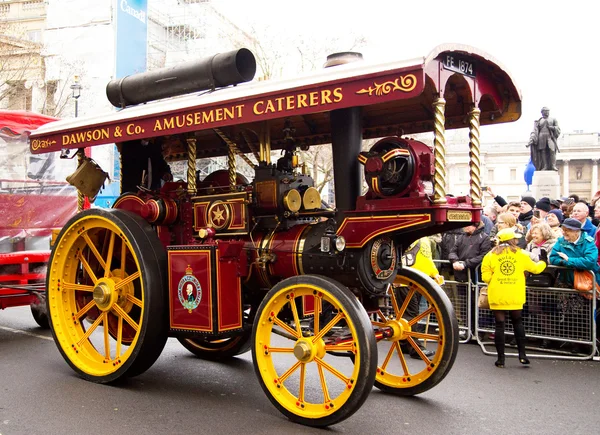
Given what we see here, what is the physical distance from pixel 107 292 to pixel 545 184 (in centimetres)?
1564

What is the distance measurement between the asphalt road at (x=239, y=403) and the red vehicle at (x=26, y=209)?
45.9 inches

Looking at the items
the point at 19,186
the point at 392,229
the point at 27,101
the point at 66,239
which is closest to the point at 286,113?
the point at 392,229

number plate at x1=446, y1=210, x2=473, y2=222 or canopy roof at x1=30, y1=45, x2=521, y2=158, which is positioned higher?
canopy roof at x1=30, y1=45, x2=521, y2=158

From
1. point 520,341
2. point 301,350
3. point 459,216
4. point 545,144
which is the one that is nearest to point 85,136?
point 301,350

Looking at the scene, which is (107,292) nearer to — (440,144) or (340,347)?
(340,347)

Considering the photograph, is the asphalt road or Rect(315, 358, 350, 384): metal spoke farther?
the asphalt road

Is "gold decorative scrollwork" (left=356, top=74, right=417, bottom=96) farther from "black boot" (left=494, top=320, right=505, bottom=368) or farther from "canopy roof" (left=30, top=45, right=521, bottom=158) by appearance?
"black boot" (left=494, top=320, right=505, bottom=368)

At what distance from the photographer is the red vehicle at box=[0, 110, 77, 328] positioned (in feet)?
23.7

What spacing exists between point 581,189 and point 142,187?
2626 inches

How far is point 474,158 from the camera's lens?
14.5 ft

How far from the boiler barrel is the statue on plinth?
15.8m

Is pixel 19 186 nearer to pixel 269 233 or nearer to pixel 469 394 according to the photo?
pixel 269 233

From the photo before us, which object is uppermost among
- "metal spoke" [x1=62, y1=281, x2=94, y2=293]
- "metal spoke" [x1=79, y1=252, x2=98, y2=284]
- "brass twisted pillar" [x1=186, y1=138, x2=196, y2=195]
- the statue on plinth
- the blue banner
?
the blue banner

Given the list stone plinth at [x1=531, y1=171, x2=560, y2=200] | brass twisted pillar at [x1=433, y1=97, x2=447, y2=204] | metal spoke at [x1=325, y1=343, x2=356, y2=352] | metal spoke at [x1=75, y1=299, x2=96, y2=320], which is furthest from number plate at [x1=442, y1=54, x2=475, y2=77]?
stone plinth at [x1=531, y1=171, x2=560, y2=200]
